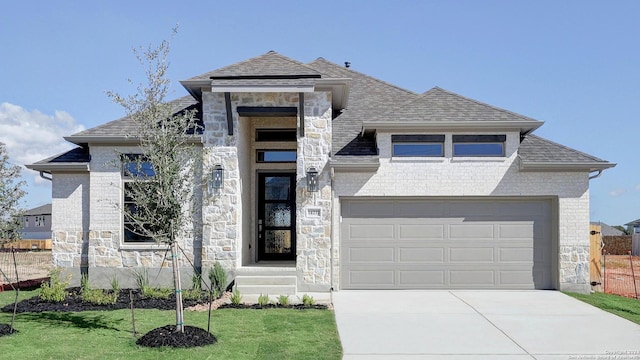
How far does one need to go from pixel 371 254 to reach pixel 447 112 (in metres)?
3.97

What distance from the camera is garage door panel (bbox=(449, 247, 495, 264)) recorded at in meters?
12.8

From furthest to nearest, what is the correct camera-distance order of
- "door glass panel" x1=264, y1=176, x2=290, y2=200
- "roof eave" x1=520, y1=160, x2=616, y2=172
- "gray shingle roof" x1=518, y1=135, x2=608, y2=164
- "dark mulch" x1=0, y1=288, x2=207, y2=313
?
"door glass panel" x1=264, y1=176, x2=290, y2=200 < "gray shingle roof" x1=518, y1=135, x2=608, y2=164 < "roof eave" x1=520, y1=160, x2=616, y2=172 < "dark mulch" x1=0, y1=288, x2=207, y2=313

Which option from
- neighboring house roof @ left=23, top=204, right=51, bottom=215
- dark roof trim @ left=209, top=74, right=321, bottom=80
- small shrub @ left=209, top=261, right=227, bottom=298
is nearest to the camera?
small shrub @ left=209, top=261, right=227, bottom=298

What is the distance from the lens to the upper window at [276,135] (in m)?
14.5

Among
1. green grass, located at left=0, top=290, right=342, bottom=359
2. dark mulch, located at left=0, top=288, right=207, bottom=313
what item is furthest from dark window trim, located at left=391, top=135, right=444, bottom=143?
dark mulch, located at left=0, top=288, right=207, bottom=313

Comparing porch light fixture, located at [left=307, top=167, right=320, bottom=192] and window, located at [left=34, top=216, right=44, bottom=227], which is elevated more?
porch light fixture, located at [left=307, top=167, right=320, bottom=192]

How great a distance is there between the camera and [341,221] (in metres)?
12.9

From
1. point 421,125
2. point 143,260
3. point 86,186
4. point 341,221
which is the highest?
point 421,125

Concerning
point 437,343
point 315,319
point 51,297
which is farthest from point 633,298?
point 51,297

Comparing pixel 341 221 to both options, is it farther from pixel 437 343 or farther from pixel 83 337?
pixel 83 337

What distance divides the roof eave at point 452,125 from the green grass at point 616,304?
4.13m

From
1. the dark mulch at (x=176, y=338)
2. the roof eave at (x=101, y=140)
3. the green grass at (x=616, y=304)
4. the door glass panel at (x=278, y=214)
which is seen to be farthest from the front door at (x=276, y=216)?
the green grass at (x=616, y=304)

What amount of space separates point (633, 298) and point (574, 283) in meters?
1.44

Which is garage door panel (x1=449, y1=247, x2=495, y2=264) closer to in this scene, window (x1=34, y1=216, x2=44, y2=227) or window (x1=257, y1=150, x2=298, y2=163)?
window (x1=257, y1=150, x2=298, y2=163)
